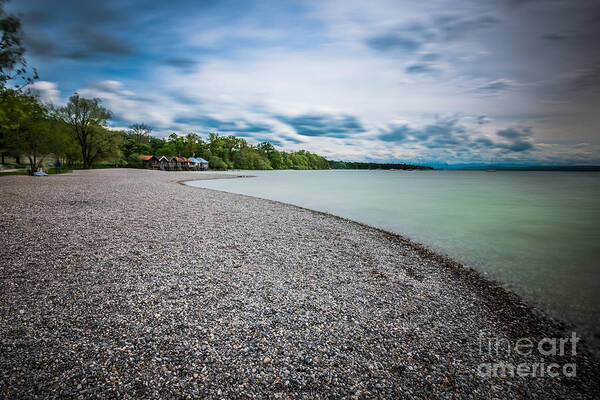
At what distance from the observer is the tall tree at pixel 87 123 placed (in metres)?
48.7

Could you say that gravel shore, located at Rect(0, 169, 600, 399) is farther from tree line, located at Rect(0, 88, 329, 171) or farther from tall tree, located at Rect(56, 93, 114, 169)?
tall tree, located at Rect(56, 93, 114, 169)

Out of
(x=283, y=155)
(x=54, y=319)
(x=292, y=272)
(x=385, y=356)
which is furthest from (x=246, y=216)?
(x=283, y=155)

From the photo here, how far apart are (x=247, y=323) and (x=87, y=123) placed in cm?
6338

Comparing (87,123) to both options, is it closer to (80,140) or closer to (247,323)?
(80,140)

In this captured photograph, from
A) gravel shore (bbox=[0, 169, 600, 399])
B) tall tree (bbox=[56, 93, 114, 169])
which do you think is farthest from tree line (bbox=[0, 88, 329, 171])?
gravel shore (bbox=[0, 169, 600, 399])

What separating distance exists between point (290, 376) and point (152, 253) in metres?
4.61

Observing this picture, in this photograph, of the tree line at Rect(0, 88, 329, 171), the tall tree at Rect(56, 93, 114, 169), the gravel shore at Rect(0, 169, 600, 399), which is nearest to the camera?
the gravel shore at Rect(0, 169, 600, 399)

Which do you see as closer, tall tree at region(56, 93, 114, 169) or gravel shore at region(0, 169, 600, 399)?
gravel shore at region(0, 169, 600, 399)

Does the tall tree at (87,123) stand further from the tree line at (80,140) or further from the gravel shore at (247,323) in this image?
the gravel shore at (247,323)

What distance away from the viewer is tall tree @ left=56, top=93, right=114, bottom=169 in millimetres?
48688

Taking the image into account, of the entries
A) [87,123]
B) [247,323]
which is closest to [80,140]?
[87,123]

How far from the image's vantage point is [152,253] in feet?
20.2

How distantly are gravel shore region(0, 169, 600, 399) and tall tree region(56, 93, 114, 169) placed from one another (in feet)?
182

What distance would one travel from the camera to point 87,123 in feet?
167
